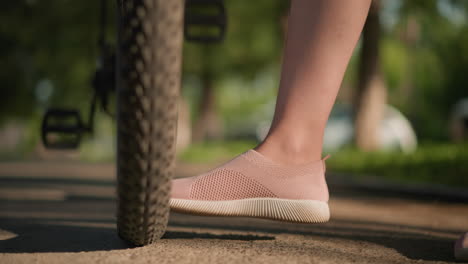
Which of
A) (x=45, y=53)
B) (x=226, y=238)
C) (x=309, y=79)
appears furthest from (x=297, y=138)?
(x=45, y=53)

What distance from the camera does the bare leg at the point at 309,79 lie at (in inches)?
92.7

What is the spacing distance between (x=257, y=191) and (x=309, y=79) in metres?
0.47

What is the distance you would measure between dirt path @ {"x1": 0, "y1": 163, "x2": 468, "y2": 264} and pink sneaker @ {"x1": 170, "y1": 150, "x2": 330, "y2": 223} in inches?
5.5

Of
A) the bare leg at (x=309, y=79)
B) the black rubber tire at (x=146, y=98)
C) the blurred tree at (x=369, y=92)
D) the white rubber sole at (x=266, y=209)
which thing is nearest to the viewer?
the black rubber tire at (x=146, y=98)

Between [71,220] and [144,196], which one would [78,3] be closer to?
[71,220]

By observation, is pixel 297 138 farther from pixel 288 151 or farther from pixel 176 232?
pixel 176 232

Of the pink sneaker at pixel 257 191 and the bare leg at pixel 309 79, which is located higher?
the bare leg at pixel 309 79

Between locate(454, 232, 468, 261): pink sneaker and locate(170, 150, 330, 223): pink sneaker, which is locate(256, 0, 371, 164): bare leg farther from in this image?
locate(454, 232, 468, 261): pink sneaker

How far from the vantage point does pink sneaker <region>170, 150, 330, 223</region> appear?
2.25m

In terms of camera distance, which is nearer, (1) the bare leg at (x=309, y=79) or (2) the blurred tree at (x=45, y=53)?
(1) the bare leg at (x=309, y=79)

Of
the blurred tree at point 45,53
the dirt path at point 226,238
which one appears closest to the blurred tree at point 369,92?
the blurred tree at point 45,53

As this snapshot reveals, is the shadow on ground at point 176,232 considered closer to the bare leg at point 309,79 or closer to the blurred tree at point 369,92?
the bare leg at point 309,79

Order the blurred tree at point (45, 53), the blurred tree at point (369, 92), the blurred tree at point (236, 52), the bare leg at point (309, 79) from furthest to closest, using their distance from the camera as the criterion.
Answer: the blurred tree at point (236, 52) < the blurred tree at point (45, 53) < the blurred tree at point (369, 92) < the bare leg at point (309, 79)

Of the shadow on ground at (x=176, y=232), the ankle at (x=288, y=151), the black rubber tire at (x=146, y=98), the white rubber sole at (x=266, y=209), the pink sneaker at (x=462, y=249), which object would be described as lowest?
the shadow on ground at (x=176, y=232)
